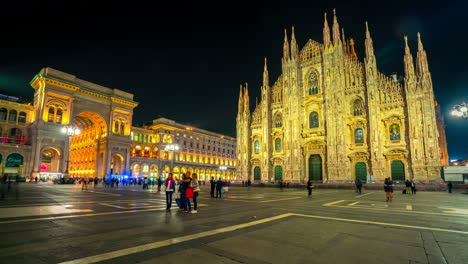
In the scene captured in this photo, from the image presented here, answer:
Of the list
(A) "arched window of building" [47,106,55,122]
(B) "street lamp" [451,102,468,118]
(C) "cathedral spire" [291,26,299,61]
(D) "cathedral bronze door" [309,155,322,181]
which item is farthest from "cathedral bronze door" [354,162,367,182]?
(A) "arched window of building" [47,106,55,122]

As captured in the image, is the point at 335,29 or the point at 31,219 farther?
the point at 335,29

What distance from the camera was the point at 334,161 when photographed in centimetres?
3619

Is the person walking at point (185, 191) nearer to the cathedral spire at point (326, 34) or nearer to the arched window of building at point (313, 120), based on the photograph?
the arched window of building at point (313, 120)

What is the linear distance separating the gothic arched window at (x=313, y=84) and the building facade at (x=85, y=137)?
21.0 meters

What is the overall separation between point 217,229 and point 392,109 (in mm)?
35477

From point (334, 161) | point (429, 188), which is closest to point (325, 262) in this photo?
point (429, 188)

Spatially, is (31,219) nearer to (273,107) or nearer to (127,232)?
(127,232)

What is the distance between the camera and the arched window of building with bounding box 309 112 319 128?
40100 millimetres

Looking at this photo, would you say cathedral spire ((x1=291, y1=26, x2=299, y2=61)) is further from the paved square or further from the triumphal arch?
the triumphal arch

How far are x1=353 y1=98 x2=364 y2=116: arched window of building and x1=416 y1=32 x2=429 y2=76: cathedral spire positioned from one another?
7731 millimetres

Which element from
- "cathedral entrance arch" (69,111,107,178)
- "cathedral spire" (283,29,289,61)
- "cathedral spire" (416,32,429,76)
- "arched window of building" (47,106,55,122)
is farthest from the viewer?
"cathedral entrance arch" (69,111,107,178)

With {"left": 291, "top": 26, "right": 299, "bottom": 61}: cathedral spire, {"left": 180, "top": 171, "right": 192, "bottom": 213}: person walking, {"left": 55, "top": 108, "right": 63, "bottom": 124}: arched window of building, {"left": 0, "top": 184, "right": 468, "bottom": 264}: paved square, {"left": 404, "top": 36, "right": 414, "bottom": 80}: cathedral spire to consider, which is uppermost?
{"left": 291, "top": 26, "right": 299, "bottom": 61}: cathedral spire

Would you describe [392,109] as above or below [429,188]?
above

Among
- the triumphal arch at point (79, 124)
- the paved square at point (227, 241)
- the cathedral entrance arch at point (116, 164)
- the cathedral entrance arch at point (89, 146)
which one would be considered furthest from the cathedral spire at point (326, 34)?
the cathedral entrance arch at point (116, 164)
